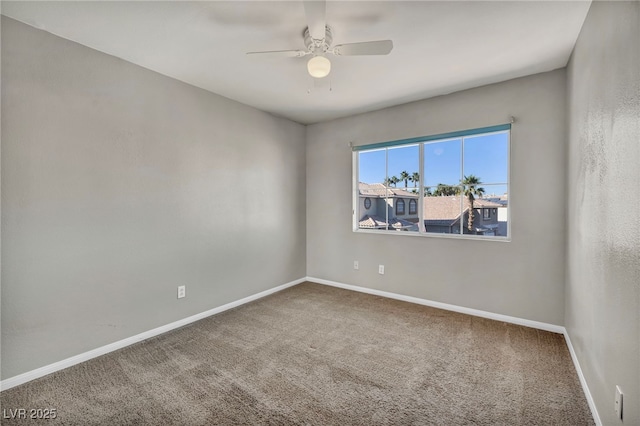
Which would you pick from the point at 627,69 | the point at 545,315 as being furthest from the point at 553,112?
the point at 545,315

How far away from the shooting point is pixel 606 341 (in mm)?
1459

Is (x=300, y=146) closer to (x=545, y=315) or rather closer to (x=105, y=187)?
(x=105, y=187)

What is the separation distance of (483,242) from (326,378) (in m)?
2.19

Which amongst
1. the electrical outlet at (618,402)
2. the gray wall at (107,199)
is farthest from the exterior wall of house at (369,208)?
the electrical outlet at (618,402)

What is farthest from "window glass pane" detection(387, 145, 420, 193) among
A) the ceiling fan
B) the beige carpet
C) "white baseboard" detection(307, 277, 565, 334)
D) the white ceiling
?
the ceiling fan

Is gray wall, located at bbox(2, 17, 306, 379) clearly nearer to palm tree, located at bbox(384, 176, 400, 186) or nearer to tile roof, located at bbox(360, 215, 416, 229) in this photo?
tile roof, located at bbox(360, 215, 416, 229)

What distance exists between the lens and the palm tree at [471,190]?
3148 millimetres

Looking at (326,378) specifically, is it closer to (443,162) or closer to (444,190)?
(444,190)

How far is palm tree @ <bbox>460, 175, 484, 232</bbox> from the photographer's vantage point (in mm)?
3148

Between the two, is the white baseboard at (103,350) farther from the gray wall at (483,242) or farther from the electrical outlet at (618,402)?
the electrical outlet at (618,402)

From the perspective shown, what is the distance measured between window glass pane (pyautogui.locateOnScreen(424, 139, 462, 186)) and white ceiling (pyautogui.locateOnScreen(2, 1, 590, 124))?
0.65 m

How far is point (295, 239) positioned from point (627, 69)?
3695 mm

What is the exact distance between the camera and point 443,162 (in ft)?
11.0

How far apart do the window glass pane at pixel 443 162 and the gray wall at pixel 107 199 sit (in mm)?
2237
